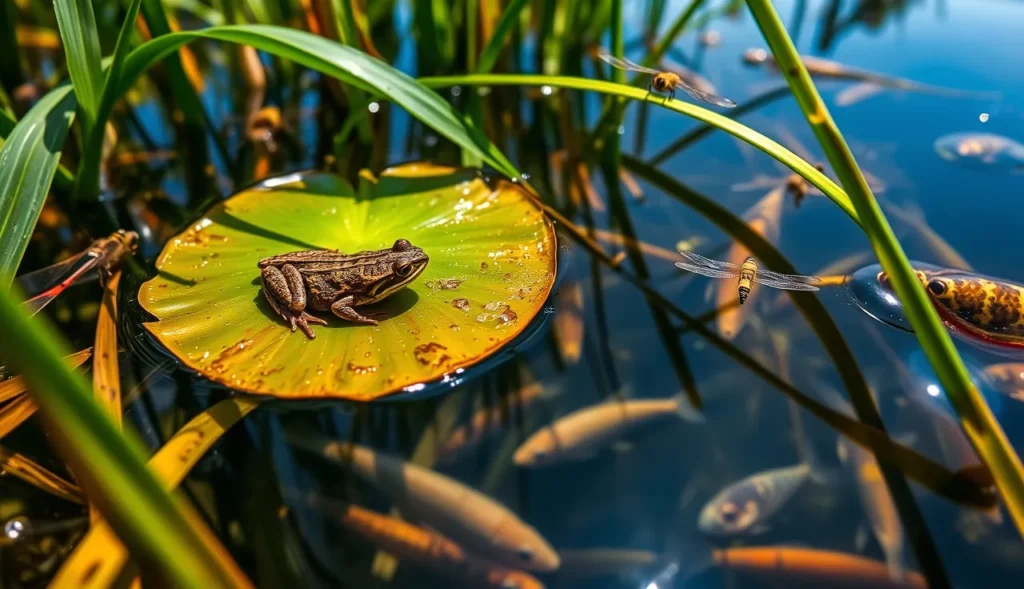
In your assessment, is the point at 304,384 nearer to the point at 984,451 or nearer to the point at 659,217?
the point at 984,451

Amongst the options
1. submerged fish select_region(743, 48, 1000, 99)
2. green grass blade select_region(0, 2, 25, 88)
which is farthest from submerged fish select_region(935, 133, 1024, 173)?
green grass blade select_region(0, 2, 25, 88)

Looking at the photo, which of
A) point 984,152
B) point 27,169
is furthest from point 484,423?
point 984,152

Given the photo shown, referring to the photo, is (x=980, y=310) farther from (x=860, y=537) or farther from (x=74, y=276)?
(x=74, y=276)

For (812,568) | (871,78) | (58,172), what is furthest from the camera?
(871,78)

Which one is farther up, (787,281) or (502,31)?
(502,31)

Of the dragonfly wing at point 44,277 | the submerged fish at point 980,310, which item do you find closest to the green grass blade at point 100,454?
the dragonfly wing at point 44,277

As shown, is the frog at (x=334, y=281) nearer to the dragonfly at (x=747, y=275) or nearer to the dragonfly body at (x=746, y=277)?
the dragonfly at (x=747, y=275)

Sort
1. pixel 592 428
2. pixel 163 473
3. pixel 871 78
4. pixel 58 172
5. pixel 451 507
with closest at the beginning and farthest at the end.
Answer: pixel 163 473, pixel 451 507, pixel 592 428, pixel 58 172, pixel 871 78
